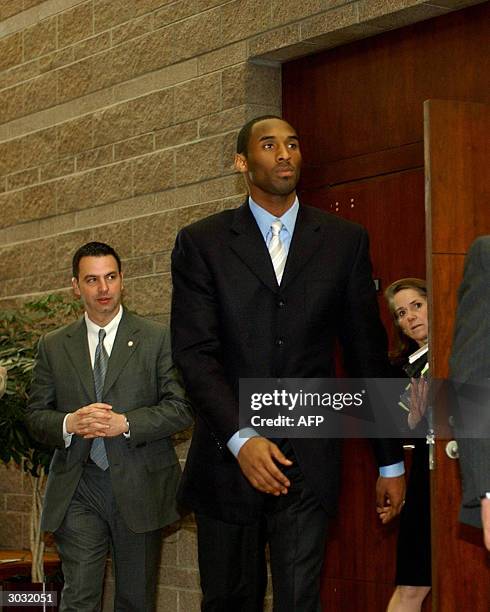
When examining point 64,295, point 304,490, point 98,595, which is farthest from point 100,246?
point 64,295

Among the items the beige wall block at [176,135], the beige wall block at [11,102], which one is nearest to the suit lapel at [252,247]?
the beige wall block at [176,135]

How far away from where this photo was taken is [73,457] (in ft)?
15.2

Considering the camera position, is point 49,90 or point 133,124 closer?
point 133,124

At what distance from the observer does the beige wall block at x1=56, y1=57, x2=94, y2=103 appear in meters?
7.12

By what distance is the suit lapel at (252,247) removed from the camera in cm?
355

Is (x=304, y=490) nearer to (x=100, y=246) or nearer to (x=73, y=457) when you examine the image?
(x=73, y=457)

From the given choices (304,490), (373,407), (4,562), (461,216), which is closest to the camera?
(304,490)

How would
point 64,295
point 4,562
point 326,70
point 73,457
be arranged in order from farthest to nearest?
point 64,295 → point 4,562 → point 326,70 → point 73,457

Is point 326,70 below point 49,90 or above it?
below

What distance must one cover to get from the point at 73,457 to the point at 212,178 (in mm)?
2005

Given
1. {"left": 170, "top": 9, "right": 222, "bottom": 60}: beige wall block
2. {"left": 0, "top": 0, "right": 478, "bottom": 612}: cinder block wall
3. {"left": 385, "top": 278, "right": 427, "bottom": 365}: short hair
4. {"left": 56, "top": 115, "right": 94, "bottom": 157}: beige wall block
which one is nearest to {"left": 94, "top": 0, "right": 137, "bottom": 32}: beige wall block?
{"left": 0, "top": 0, "right": 478, "bottom": 612}: cinder block wall

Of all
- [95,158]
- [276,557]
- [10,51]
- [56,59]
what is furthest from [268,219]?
[10,51]

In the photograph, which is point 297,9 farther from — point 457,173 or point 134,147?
point 457,173

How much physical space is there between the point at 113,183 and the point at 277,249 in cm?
336
